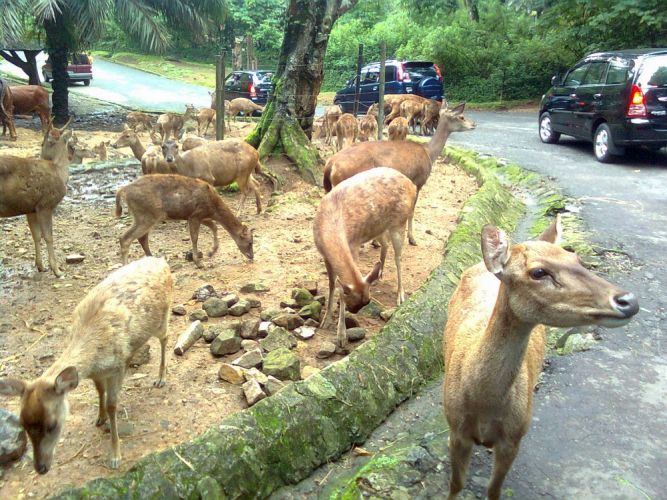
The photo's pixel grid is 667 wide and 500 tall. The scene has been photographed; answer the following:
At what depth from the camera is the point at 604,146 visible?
1312 centimetres

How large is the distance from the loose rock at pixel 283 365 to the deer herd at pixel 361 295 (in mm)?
653

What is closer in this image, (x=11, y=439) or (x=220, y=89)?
(x=11, y=439)

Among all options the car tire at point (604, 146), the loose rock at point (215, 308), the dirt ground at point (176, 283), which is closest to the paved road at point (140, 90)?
the dirt ground at point (176, 283)

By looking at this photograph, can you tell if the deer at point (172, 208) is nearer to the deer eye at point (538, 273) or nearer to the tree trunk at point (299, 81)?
the tree trunk at point (299, 81)

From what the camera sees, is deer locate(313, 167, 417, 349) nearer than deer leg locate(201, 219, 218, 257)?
Yes

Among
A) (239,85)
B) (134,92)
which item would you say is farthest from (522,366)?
(134,92)

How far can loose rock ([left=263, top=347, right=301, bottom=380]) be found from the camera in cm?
498

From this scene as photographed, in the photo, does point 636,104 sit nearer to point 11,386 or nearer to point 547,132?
point 547,132

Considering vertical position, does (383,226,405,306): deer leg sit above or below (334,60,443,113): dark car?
below

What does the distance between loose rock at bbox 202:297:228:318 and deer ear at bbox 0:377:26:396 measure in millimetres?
2594

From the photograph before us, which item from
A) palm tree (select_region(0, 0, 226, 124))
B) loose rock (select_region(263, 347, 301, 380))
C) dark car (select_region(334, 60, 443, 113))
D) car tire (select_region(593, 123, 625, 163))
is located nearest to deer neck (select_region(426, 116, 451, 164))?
car tire (select_region(593, 123, 625, 163))

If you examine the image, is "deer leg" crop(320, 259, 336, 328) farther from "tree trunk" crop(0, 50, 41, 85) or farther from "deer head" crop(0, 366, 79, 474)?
"tree trunk" crop(0, 50, 41, 85)

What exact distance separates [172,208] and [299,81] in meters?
4.73

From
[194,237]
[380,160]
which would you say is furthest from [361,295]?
[380,160]
